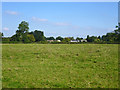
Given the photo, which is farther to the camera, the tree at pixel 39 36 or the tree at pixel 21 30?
the tree at pixel 39 36

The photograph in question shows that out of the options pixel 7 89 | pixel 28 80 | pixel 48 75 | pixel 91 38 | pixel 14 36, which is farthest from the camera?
pixel 91 38

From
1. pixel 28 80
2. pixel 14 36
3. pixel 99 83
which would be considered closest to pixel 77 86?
pixel 99 83

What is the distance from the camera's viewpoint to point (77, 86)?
7836mm

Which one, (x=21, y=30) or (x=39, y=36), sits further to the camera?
(x=39, y=36)

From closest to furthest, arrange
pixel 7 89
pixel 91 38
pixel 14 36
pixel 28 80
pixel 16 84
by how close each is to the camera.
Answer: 1. pixel 7 89
2. pixel 16 84
3. pixel 28 80
4. pixel 14 36
5. pixel 91 38

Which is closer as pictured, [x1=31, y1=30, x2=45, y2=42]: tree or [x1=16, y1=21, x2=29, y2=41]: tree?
[x1=16, y1=21, x2=29, y2=41]: tree

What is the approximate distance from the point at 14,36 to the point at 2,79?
8590cm

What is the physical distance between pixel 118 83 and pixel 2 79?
6.37 meters

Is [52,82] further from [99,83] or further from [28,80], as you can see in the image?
[99,83]

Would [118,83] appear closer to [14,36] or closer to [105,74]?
[105,74]

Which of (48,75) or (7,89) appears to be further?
(48,75)

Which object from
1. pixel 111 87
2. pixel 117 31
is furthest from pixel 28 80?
pixel 117 31

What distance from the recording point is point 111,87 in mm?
7738

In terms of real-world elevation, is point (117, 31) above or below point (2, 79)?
above
